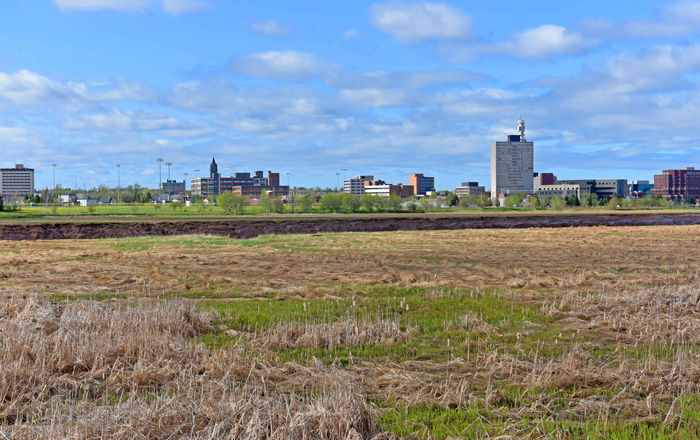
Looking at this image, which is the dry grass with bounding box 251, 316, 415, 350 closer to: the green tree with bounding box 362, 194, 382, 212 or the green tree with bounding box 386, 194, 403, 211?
the green tree with bounding box 362, 194, 382, 212

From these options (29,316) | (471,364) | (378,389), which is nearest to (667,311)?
(471,364)

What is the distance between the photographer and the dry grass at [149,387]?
756 cm

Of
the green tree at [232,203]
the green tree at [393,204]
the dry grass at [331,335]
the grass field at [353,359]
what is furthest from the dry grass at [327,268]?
the green tree at [393,204]

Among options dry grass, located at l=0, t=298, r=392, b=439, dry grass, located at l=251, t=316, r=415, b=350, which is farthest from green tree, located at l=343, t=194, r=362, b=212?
dry grass, located at l=0, t=298, r=392, b=439

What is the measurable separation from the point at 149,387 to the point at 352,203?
14409cm

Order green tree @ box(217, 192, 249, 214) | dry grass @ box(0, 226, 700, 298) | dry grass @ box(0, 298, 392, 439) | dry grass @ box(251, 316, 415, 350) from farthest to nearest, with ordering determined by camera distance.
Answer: green tree @ box(217, 192, 249, 214)
dry grass @ box(0, 226, 700, 298)
dry grass @ box(251, 316, 415, 350)
dry grass @ box(0, 298, 392, 439)

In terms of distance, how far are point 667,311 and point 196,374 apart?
1339 cm

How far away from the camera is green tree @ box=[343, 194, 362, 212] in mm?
153000

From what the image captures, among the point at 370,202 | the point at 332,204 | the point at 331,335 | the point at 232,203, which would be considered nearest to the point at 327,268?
the point at 331,335

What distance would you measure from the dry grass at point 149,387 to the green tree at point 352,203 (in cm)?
13748

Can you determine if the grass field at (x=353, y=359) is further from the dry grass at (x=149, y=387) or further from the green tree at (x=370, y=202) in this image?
the green tree at (x=370, y=202)

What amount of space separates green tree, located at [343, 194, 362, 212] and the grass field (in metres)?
129

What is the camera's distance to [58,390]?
9.41 meters

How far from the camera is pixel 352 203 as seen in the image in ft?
504
